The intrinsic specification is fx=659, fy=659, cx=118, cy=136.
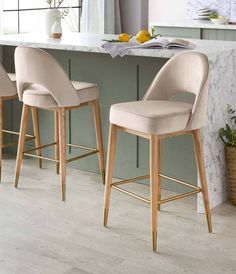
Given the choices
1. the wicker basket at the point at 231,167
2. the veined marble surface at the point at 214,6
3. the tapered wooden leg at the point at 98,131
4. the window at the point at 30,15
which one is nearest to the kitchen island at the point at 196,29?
the veined marble surface at the point at 214,6

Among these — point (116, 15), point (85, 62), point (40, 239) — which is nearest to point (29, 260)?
point (40, 239)

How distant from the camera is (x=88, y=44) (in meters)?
4.45

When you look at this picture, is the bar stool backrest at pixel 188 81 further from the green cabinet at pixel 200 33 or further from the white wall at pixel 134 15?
the white wall at pixel 134 15

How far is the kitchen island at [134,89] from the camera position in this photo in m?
3.99

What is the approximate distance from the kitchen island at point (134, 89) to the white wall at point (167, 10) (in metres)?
2.54

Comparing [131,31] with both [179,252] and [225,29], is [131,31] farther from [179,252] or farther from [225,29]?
[179,252]

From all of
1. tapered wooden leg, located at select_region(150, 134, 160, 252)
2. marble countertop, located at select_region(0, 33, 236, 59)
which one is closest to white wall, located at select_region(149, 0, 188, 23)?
marble countertop, located at select_region(0, 33, 236, 59)

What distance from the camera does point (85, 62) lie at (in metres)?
4.67

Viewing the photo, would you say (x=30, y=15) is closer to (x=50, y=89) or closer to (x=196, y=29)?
(x=196, y=29)

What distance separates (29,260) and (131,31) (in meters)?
4.89

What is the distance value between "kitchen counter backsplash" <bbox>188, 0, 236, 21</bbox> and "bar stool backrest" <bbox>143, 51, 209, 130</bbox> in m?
3.43

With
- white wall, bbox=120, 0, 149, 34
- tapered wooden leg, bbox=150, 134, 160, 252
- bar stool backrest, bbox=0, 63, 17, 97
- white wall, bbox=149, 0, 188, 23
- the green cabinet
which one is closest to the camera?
tapered wooden leg, bbox=150, 134, 160, 252

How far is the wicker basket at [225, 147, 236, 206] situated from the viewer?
404 cm

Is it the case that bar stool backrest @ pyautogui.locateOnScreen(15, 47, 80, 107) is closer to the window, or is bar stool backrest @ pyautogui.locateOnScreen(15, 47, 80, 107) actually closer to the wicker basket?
the wicker basket
